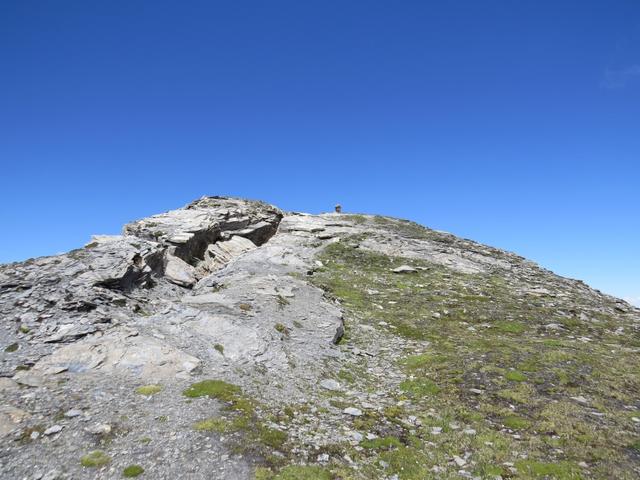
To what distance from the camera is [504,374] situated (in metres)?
20.0

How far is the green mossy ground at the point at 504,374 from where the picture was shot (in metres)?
13.2

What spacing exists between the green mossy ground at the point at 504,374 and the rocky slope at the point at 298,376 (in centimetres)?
10

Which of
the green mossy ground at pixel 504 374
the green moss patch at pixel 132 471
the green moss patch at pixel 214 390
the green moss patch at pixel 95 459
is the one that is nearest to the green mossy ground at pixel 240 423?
the green moss patch at pixel 214 390

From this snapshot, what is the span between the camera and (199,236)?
2021 inches

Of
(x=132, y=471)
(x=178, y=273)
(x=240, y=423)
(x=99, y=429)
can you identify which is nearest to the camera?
(x=132, y=471)

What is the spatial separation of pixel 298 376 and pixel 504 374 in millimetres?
10444

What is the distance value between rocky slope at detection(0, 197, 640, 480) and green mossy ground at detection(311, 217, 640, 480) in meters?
0.10

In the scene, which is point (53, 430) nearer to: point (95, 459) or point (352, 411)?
point (95, 459)

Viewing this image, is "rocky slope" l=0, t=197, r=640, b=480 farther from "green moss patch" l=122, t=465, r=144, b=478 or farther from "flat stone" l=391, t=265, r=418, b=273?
"flat stone" l=391, t=265, r=418, b=273

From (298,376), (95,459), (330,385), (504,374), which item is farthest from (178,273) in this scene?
(504,374)

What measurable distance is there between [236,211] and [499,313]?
42405 millimetres

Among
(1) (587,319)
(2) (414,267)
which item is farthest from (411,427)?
(2) (414,267)

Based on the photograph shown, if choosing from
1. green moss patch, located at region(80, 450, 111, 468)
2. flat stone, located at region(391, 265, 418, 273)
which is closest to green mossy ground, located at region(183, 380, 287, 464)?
green moss patch, located at region(80, 450, 111, 468)

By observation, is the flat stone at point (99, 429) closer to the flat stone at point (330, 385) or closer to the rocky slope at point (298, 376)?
the rocky slope at point (298, 376)
